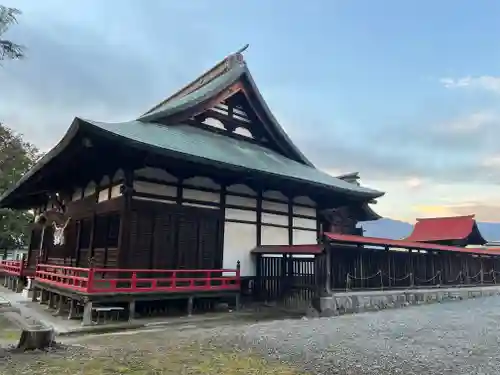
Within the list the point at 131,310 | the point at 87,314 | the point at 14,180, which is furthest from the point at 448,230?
the point at 14,180

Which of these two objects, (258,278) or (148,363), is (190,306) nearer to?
(258,278)

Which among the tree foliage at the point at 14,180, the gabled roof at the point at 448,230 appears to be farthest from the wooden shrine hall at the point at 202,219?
the tree foliage at the point at 14,180

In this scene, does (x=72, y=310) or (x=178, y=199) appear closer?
(x=72, y=310)

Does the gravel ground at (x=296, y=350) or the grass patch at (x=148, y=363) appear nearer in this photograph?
the grass patch at (x=148, y=363)

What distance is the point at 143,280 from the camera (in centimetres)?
1033

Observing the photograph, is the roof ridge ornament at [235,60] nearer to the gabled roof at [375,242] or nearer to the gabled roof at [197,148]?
the gabled roof at [197,148]

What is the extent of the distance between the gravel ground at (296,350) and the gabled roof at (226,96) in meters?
7.76

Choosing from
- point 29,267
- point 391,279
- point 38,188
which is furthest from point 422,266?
point 29,267

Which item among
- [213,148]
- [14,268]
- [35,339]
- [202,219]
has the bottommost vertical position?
[35,339]

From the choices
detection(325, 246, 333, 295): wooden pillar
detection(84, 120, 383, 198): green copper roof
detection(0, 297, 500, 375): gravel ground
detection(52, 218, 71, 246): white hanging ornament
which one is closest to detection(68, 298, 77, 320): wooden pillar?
detection(0, 297, 500, 375): gravel ground

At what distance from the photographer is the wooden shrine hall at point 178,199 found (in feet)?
35.3

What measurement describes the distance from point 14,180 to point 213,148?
2599cm

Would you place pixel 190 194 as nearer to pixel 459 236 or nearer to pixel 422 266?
pixel 422 266

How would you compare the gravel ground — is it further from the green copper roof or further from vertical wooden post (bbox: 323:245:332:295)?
the green copper roof
